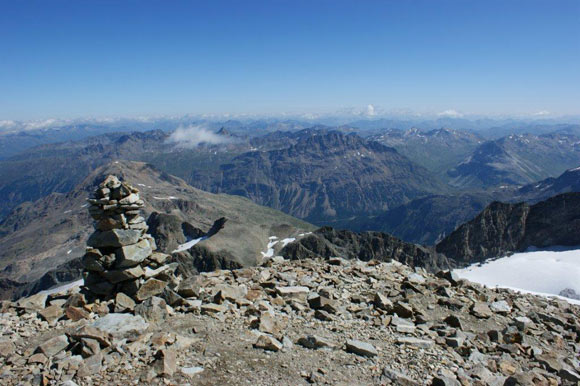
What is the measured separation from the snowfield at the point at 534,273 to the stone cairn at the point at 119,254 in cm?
4753

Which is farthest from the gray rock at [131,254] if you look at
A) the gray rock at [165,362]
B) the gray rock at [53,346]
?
the gray rock at [165,362]

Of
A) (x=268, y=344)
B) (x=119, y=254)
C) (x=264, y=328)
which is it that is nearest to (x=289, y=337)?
(x=264, y=328)

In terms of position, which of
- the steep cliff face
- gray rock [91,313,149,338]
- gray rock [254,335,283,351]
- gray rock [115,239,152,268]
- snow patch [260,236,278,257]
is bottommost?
snow patch [260,236,278,257]

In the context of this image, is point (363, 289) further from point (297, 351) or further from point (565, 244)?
point (565, 244)

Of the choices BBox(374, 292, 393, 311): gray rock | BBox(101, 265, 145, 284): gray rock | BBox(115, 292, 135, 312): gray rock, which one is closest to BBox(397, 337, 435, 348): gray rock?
BBox(374, 292, 393, 311): gray rock

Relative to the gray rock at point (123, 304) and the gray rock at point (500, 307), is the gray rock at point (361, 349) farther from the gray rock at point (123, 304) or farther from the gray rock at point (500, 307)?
the gray rock at point (500, 307)

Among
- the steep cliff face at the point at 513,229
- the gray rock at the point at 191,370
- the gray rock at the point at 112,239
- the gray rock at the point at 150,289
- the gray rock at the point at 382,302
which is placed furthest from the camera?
the steep cliff face at the point at 513,229

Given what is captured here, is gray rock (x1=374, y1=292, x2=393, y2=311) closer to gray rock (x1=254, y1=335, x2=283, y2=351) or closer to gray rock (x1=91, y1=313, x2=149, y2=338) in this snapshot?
gray rock (x1=254, y1=335, x2=283, y2=351)

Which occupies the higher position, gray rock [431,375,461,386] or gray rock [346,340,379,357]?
gray rock [431,375,461,386]

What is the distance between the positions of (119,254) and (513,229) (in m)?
136

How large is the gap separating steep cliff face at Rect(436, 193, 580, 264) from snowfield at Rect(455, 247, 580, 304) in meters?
30.6

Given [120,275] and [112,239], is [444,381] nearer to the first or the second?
[120,275]

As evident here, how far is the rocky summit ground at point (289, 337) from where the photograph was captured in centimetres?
911

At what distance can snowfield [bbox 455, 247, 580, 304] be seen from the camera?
170 feet
